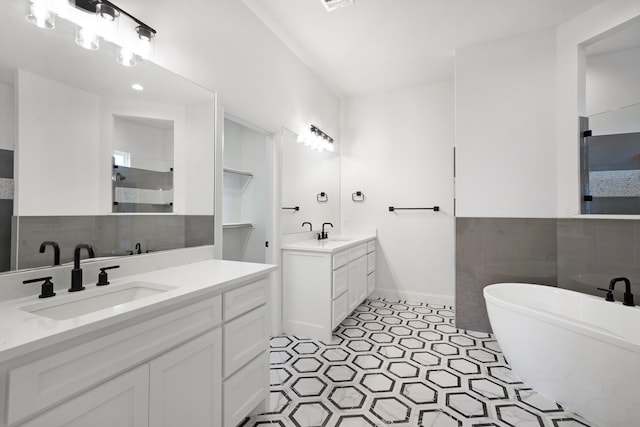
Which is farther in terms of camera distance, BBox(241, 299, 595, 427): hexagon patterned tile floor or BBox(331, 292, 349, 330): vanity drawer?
BBox(331, 292, 349, 330): vanity drawer

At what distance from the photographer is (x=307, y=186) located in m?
3.33

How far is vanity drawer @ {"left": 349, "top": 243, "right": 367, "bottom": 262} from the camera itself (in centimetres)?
311

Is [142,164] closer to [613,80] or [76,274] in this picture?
[76,274]

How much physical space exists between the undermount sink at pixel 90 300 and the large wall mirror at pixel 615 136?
3146 millimetres

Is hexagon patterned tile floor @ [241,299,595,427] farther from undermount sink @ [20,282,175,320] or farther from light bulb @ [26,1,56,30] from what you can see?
light bulb @ [26,1,56,30]

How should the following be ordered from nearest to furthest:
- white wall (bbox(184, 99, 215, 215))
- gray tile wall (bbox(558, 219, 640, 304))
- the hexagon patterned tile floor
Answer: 1. the hexagon patterned tile floor
2. white wall (bbox(184, 99, 215, 215))
3. gray tile wall (bbox(558, 219, 640, 304))

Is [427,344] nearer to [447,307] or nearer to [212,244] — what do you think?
[447,307]

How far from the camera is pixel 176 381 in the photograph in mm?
1128

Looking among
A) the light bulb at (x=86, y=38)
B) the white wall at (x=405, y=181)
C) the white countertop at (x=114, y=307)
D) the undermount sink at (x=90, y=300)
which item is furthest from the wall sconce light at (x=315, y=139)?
the undermount sink at (x=90, y=300)

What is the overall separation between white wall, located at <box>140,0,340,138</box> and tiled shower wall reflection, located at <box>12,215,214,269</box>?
897 mm

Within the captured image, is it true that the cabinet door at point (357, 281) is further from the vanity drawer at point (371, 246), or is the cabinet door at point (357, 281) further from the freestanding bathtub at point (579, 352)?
the freestanding bathtub at point (579, 352)

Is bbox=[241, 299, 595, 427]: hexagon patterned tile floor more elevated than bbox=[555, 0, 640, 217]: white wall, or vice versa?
bbox=[555, 0, 640, 217]: white wall

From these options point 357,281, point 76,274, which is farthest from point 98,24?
point 357,281

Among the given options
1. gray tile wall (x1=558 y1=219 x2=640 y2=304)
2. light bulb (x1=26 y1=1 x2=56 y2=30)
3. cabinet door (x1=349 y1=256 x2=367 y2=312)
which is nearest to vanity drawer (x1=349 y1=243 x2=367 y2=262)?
cabinet door (x1=349 y1=256 x2=367 y2=312)
